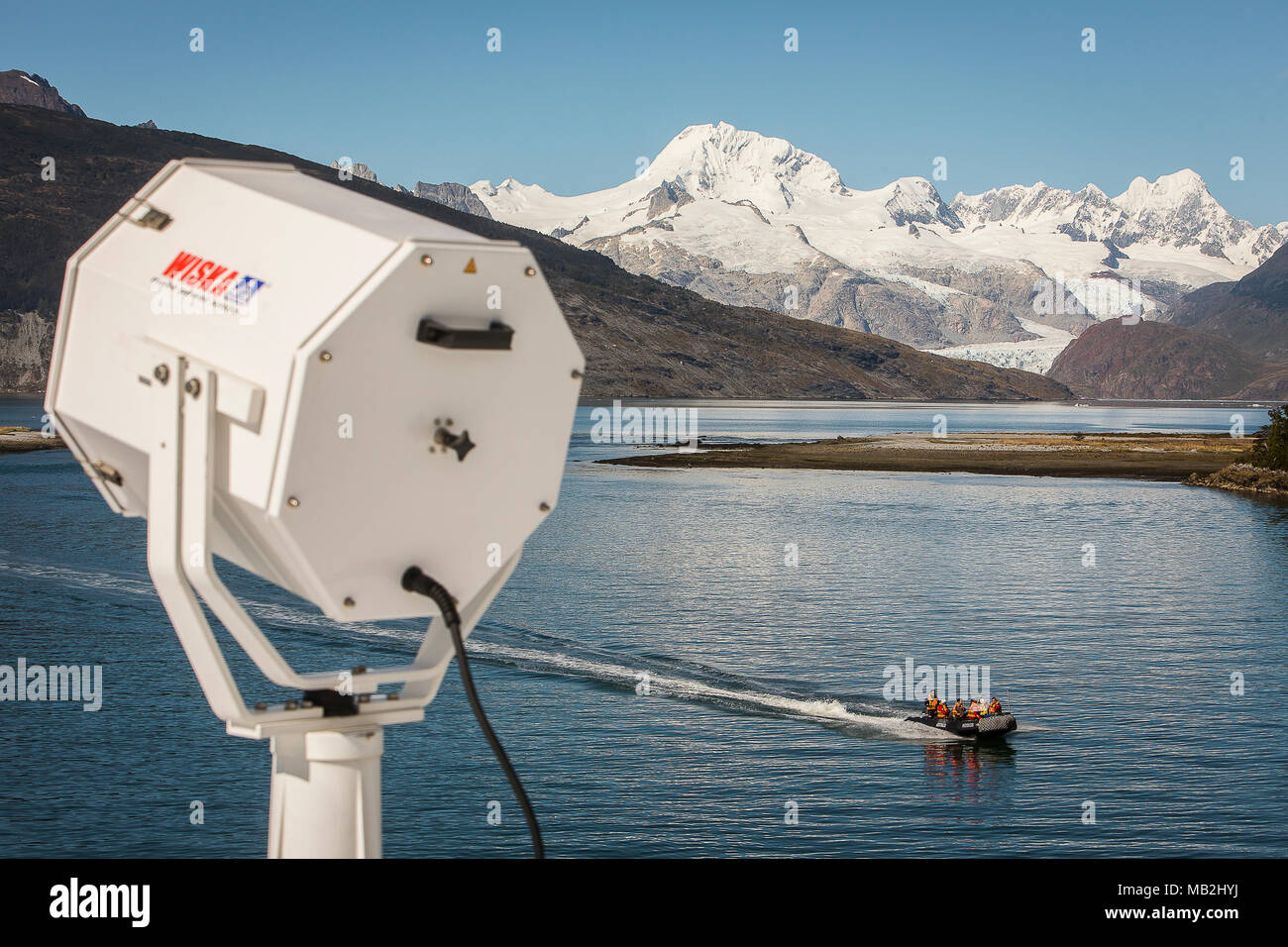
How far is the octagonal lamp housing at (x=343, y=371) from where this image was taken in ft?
22.5

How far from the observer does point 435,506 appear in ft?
24.1

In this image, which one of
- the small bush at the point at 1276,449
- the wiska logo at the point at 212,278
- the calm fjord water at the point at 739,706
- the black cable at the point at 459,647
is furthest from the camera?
the small bush at the point at 1276,449

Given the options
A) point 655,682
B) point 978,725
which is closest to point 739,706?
point 655,682

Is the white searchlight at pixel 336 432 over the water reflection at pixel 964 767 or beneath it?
over

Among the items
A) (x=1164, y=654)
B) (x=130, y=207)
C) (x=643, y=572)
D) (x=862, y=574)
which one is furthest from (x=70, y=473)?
(x=130, y=207)

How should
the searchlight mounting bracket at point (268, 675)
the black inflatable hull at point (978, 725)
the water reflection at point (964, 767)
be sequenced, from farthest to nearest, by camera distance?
the black inflatable hull at point (978, 725) < the water reflection at point (964, 767) < the searchlight mounting bracket at point (268, 675)

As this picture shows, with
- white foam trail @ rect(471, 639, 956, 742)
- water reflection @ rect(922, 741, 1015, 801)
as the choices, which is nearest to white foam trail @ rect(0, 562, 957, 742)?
white foam trail @ rect(471, 639, 956, 742)

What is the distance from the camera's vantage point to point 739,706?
39031 mm

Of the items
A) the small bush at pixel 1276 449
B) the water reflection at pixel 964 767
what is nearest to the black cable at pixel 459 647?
the water reflection at pixel 964 767

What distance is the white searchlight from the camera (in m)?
6.88

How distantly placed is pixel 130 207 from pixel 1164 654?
148ft

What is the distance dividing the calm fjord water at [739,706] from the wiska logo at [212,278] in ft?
71.1

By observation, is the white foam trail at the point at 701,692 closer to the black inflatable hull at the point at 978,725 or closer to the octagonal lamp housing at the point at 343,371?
the black inflatable hull at the point at 978,725
